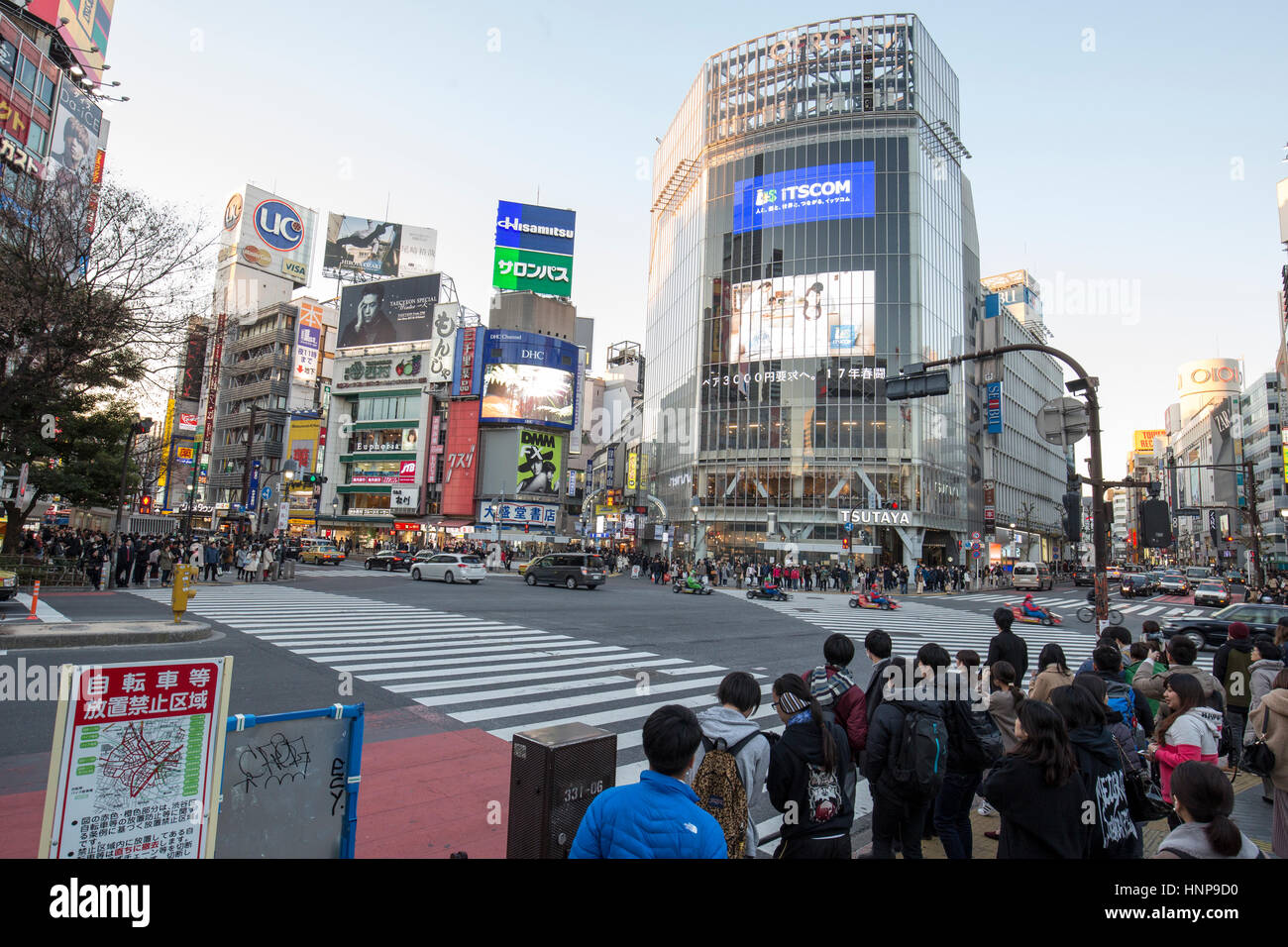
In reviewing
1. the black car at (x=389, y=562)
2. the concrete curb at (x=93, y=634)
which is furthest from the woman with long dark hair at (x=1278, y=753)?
the black car at (x=389, y=562)

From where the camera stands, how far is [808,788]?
368cm

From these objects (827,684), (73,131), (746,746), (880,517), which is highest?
(73,131)

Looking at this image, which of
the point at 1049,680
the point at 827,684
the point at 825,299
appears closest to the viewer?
the point at 827,684

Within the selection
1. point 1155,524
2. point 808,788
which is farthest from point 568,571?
point 808,788

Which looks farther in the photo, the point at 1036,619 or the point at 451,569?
the point at 451,569

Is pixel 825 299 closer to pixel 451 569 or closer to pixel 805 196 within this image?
pixel 805 196

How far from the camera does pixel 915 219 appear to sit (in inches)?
2060

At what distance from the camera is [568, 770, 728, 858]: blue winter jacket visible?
2434mm

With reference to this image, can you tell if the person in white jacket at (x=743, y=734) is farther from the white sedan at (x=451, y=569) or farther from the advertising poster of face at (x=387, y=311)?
the advertising poster of face at (x=387, y=311)

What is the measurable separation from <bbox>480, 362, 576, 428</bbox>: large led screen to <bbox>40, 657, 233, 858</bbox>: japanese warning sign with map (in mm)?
68288

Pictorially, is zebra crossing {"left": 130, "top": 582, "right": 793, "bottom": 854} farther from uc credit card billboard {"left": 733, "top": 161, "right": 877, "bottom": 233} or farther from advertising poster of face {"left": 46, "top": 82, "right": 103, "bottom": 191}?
uc credit card billboard {"left": 733, "top": 161, "right": 877, "bottom": 233}

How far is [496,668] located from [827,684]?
335 inches
